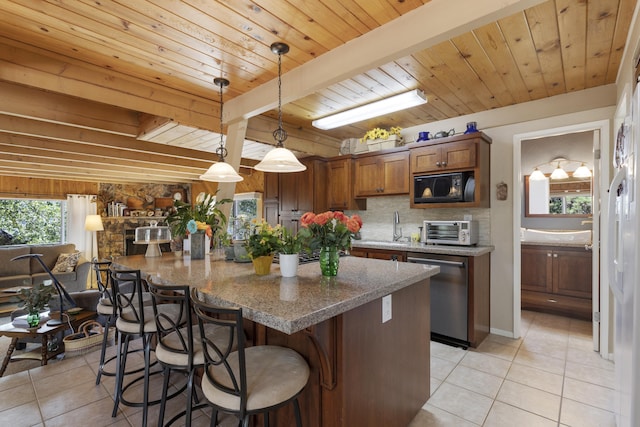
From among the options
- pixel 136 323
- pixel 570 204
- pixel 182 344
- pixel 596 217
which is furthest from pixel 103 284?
pixel 570 204

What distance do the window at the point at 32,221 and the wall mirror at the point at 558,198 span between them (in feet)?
31.3

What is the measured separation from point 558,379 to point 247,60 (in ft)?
11.6

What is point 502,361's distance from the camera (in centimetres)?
275

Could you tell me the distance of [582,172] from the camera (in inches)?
167

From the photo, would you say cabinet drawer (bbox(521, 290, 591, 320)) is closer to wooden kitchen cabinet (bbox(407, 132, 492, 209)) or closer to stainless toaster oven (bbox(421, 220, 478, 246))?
stainless toaster oven (bbox(421, 220, 478, 246))

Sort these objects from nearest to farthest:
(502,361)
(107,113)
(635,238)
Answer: (635,238) < (502,361) < (107,113)

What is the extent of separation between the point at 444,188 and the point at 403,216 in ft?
2.63

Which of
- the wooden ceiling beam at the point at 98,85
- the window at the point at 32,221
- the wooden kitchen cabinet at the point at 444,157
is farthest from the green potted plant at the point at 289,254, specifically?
the window at the point at 32,221

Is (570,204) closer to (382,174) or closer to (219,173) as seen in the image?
(382,174)

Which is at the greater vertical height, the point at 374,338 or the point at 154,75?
the point at 154,75

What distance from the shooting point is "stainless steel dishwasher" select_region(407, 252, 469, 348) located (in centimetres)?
297

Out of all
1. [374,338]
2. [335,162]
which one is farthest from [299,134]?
[374,338]

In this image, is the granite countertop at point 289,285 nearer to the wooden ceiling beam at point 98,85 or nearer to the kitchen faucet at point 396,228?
the wooden ceiling beam at point 98,85

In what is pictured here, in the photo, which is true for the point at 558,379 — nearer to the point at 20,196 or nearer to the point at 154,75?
the point at 154,75
